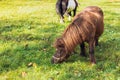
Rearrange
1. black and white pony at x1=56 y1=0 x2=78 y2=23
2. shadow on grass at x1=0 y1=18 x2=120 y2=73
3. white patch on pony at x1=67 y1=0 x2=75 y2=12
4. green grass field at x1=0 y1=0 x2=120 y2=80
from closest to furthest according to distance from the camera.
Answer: green grass field at x1=0 y1=0 x2=120 y2=80 → shadow on grass at x1=0 y1=18 x2=120 y2=73 → black and white pony at x1=56 y1=0 x2=78 y2=23 → white patch on pony at x1=67 y1=0 x2=75 y2=12

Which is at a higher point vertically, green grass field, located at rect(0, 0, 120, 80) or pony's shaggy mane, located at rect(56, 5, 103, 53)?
pony's shaggy mane, located at rect(56, 5, 103, 53)

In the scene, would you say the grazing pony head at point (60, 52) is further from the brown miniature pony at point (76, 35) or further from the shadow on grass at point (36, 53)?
the shadow on grass at point (36, 53)

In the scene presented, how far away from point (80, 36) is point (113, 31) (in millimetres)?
4828

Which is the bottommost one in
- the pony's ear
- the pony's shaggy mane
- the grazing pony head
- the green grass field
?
the green grass field

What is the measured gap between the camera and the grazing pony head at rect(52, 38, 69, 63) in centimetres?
799

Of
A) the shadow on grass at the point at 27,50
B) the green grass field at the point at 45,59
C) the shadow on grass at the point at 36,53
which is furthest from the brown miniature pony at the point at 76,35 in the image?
the shadow on grass at the point at 27,50

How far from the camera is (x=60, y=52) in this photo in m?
8.16

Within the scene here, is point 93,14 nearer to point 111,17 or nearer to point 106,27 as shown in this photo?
point 106,27

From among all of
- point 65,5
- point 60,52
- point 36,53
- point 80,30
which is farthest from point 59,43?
point 65,5

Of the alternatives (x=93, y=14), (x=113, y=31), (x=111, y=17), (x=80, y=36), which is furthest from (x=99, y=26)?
(x=111, y=17)

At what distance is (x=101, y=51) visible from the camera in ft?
31.9

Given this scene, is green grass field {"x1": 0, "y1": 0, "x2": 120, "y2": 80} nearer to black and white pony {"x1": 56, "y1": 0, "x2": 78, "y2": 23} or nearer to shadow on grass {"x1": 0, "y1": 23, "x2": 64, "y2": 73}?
shadow on grass {"x1": 0, "y1": 23, "x2": 64, "y2": 73}

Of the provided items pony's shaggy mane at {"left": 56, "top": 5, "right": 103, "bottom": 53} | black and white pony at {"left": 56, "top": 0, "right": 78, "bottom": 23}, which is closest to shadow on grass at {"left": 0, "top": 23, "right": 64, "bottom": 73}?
pony's shaggy mane at {"left": 56, "top": 5, "right": 103, "bottom": 53}

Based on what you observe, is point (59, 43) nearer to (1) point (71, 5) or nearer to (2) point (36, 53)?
(2) point (36, 53)
